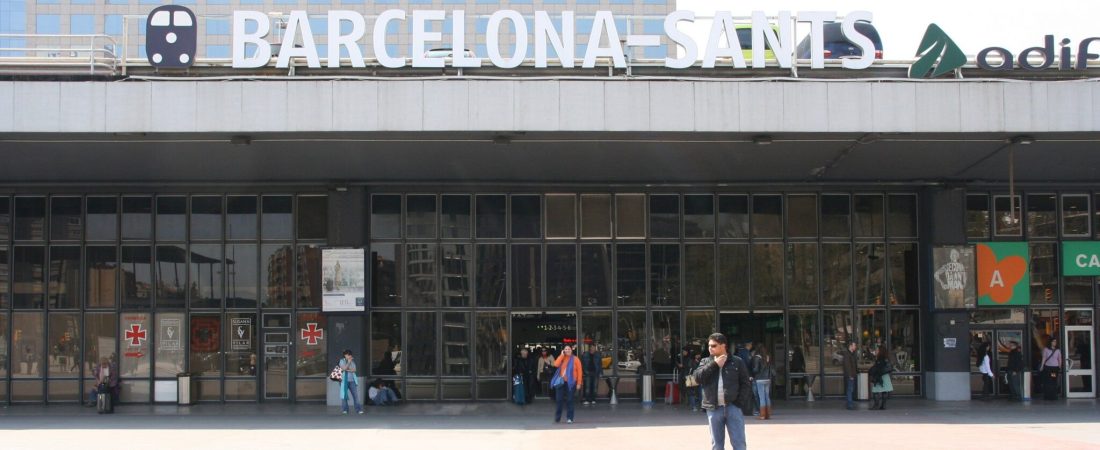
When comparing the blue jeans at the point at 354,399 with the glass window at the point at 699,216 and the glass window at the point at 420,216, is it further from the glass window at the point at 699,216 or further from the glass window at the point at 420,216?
the glass window at the point at 699,216

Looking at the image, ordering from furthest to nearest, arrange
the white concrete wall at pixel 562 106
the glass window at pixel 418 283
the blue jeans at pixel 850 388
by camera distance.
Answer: the glass window at pixel 418 283, the blue jeans at pixel 850 388, the white concrete wall at pixel 562 106

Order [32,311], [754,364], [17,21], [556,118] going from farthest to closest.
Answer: [17,21], [32,311], [754,364], [556,118]

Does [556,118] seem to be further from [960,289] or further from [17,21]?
[17,21]

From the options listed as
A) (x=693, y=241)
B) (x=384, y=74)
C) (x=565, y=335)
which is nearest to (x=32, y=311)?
(x=384, y=74)

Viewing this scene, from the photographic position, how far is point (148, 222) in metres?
23.9

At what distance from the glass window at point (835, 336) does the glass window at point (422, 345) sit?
347 inches

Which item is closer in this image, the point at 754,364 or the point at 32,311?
the point at 754,364

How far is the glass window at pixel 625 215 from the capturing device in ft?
78.8

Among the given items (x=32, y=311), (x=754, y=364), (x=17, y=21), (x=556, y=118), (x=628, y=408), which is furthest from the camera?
(x=17, y=21)

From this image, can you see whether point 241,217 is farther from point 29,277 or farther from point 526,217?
point 526,217

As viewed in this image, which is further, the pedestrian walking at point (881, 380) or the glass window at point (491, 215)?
the glass window at point (491, 215)

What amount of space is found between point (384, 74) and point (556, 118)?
12.9ft

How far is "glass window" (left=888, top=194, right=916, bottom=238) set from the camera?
24156 mm

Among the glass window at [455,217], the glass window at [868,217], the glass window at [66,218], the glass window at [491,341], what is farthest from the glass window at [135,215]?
the glass window at [868,217]
